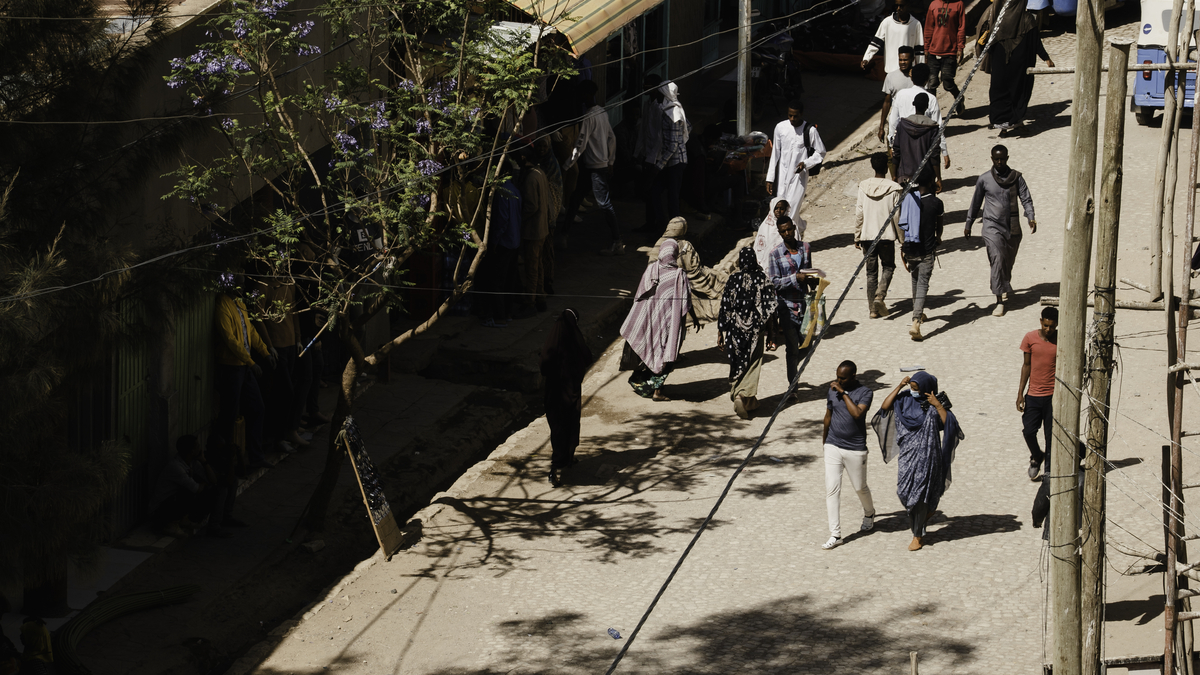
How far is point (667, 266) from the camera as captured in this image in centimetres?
1264

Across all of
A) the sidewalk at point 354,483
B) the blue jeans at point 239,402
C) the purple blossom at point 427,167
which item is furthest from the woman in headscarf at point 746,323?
the blue jeans at point 239,402

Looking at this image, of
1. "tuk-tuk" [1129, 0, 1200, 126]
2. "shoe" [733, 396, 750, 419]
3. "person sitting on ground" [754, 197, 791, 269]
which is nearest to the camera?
"shoe" [733, 396, 750, 419]

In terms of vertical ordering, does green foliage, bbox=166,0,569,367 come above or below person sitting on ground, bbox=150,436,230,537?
above

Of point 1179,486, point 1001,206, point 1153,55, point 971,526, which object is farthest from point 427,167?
point 1153,55

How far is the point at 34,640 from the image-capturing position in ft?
26.8

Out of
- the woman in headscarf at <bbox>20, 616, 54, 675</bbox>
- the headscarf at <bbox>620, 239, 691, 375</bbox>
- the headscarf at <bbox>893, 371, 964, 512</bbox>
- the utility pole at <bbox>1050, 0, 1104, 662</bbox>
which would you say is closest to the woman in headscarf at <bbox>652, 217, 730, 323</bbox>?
the headscarf at <bbox>620, 239, 691, 375</bbox>

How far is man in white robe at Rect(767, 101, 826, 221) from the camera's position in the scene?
15.2m

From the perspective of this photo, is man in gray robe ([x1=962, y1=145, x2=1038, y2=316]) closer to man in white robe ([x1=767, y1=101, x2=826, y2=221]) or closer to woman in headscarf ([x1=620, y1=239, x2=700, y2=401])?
man in white robe ([x1=767, y1=101, x2=826, y2=221])

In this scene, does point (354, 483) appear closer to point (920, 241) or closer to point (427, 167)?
point (427, 167)

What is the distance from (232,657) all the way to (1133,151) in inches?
542

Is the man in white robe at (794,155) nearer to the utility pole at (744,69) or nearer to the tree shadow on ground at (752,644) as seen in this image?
the utility pole at (744,69)

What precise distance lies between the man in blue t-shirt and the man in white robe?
5540 mm

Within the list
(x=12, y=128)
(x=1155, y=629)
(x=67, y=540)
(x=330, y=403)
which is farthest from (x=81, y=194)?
(x=1155, y=629)

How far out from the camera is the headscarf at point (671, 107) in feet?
53.2
